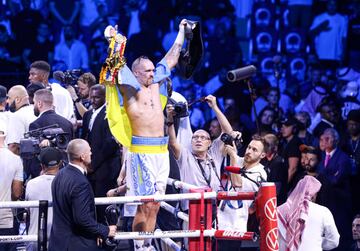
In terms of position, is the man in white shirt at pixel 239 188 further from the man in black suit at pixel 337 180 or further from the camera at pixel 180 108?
the man in black suit at pixel 337 180

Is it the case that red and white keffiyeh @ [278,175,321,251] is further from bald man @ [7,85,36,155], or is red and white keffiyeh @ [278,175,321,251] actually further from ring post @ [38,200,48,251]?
bald man @ [7,85,36,155]

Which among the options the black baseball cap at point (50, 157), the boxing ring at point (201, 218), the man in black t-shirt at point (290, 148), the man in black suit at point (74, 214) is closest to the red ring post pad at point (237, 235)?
the boxing ring at point (201, 218)

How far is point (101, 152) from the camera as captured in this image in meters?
10.1

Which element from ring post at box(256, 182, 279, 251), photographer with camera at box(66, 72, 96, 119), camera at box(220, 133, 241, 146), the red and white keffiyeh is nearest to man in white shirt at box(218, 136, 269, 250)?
camera at box(220, 133, 241, 146)

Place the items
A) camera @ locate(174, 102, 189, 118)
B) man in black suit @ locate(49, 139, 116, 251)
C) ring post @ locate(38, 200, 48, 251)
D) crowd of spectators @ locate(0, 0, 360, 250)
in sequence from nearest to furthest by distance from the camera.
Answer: man in black suit @ locate(49, 139, 116, 251), ring post @ locate(38, 200, 48, 251), camera @ locate(174, 102, 189, 118), crowd of spectators @ locate(0, 0, 360, 250)

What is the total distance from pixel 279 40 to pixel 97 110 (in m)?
5.41

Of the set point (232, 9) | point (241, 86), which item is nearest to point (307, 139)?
point (241, 86)

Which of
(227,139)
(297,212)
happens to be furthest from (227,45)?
(297,212)

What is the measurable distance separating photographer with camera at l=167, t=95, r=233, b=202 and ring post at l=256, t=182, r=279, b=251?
5.76 ft

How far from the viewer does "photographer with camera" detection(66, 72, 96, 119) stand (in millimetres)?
11203

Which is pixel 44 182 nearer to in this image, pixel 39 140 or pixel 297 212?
pixel 39 140

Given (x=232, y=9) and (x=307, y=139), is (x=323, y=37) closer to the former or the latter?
(x=232, y=9)

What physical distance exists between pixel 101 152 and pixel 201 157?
1089 mm

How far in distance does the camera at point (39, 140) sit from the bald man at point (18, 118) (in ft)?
1.57
